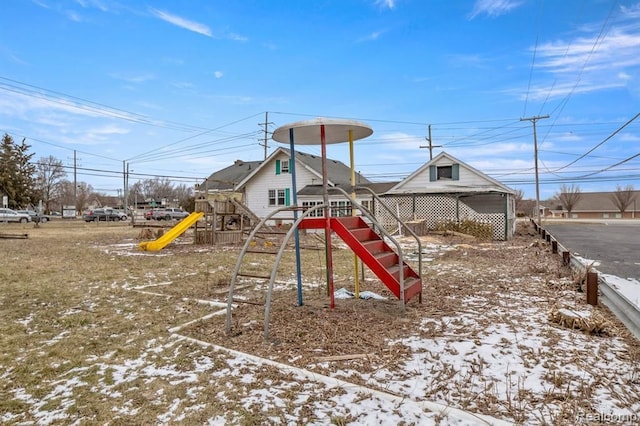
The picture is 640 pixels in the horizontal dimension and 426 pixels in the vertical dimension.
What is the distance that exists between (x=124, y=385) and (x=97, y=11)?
52.7 ft

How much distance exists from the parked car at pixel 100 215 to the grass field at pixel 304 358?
3862 centimetres

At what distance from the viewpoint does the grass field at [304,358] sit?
8.86ft

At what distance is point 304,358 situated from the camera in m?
3.58

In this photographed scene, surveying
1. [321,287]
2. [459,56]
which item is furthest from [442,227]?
[321,287]

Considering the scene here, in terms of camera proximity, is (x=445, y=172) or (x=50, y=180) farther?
(x=50, y=180)

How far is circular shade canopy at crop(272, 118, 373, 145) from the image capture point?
16.0 ft

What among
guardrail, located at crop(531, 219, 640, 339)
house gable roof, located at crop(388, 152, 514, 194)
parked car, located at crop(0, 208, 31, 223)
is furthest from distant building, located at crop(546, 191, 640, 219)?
parked car, located at crop(0, 208, 31, 223)

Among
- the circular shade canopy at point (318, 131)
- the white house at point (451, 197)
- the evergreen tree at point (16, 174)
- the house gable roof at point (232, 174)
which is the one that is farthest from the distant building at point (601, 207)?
the evergreen tree at point (16, 174)

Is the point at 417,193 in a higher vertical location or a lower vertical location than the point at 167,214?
higher

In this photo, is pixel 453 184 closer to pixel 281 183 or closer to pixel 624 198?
pixel 281 183

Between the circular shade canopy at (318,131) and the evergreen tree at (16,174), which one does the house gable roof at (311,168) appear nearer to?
the circular shade canopy at (318,131)

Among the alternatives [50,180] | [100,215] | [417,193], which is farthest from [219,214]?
[50,180]

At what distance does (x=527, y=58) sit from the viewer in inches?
649

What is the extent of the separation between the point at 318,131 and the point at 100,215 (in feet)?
142
